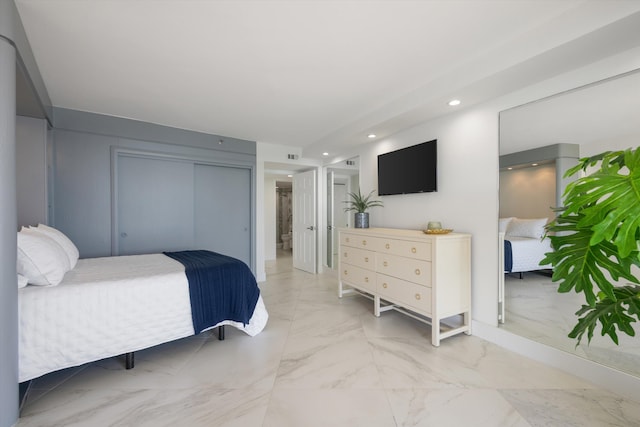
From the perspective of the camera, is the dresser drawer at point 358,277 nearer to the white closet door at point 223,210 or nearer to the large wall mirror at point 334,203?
the large wall mirror at point 334,203

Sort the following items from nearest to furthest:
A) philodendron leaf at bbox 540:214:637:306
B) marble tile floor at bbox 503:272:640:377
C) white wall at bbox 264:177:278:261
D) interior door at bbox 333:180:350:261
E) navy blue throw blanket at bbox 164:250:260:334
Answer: philodendron leaf at bbox 540:214:637:306 → marble tile floor at bbox 503:272:640:377 → navy blue throw blanket at bbox 164:250:260:334 → interior door at bbox 333:180:350:261 → white wall at bbox 264:177:278:261

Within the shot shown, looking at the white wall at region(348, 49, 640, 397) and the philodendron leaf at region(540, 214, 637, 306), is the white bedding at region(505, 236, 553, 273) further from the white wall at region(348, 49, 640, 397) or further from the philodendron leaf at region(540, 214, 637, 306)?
the philodendron leaf at region(540, 214, 637, 306)

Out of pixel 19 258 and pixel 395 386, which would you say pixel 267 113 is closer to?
pixel 19 258

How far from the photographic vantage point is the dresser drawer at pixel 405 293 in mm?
2418

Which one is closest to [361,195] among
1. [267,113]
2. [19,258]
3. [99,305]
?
[267,113]

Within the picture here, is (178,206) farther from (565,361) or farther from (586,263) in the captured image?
(565,361)

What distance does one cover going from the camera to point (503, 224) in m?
2.31

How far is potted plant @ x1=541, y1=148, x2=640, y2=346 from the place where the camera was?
98cm

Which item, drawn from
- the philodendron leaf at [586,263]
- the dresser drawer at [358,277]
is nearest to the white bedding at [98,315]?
the dresser drawer at [358,277]

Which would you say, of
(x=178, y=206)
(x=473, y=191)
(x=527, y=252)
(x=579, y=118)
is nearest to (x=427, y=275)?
(x=527, y=252)

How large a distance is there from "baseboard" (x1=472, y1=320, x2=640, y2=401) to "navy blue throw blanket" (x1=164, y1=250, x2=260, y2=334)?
2.16 m

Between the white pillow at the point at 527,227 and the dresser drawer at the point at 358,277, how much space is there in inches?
54.3

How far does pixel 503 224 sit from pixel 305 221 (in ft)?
11.5

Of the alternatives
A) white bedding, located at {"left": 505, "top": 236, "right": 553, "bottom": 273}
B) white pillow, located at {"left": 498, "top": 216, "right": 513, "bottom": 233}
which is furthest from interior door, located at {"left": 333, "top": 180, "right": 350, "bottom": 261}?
white bedding, located at {"left": 505, "top": 236, "right": 553, "bottom": 273}
